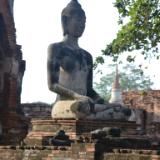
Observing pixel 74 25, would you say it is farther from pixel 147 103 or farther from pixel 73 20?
pixel 147 103

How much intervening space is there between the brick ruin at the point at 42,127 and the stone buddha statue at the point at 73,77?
24 centimetres

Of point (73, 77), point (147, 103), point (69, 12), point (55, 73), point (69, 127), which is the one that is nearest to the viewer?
point (69, 127)

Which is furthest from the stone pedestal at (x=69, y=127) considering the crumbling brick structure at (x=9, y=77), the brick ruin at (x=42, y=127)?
the crumbling brick structure at (x=9, y=77)

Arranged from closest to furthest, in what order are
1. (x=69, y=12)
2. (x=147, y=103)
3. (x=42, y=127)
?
(x=42, y=127) → (x=69, y=12) → (x=147, y=103)

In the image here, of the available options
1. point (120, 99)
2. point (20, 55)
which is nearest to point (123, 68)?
point (120, 99)

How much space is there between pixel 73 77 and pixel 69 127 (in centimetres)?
117

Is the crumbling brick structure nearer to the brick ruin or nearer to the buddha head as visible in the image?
the brick ruin

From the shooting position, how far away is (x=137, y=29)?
10.3 m

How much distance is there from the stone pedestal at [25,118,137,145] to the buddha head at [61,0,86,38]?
1748 millimetres

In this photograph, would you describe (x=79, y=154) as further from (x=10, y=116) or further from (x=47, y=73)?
(x=10, y=116)

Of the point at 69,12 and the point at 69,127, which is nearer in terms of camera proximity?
the point at 69,127

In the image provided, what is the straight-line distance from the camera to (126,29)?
10336 millimetres

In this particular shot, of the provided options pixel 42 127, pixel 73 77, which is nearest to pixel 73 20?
pixel 73 77

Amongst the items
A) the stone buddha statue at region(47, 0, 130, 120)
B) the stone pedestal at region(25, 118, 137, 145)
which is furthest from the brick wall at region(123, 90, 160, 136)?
the stone pedestal at region(25, 118, 137, 145)
